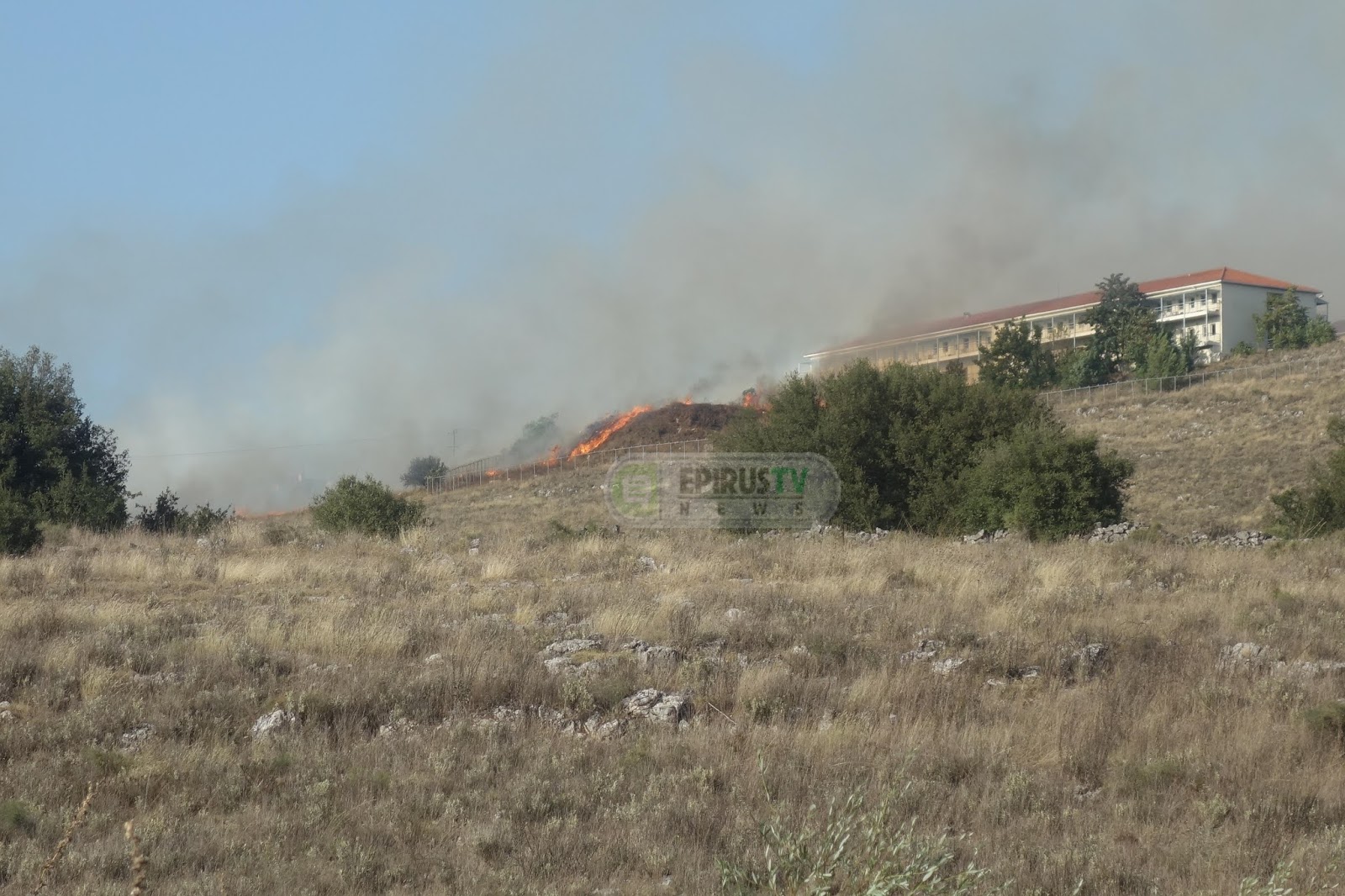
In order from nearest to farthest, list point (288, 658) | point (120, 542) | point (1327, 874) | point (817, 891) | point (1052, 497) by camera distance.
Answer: point (817, 891)
point (1327, 874)
point (288, 658)
point (120, 542)
point (1052, 497)

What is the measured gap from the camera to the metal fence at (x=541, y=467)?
59.3m

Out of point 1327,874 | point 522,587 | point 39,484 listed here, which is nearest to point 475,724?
point 1327,874

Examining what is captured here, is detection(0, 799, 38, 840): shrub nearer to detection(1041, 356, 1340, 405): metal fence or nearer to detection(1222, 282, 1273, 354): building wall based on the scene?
detection(1041, 356, 1340, 405): metal fence

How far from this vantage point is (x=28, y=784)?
5934 millimetres

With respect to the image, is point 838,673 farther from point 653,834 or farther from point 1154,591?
point 1154,591

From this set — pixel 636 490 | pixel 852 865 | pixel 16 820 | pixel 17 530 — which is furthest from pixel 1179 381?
pixel 16 820

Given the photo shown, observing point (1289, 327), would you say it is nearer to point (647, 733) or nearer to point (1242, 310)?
point (1242, 310)

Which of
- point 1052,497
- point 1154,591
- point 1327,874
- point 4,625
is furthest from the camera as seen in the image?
point 1052,497

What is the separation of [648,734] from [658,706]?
55cm

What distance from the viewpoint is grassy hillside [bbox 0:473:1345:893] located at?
5207mm

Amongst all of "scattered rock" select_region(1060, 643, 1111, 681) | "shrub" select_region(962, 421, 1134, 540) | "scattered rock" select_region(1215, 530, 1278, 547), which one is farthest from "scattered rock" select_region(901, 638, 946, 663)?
"shrub" select_region(962, 421, 1134, 540)

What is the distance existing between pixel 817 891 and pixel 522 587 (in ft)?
31.7

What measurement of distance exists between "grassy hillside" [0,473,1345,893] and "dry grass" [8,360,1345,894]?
0.09 ft

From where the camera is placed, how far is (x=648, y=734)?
7.17m
